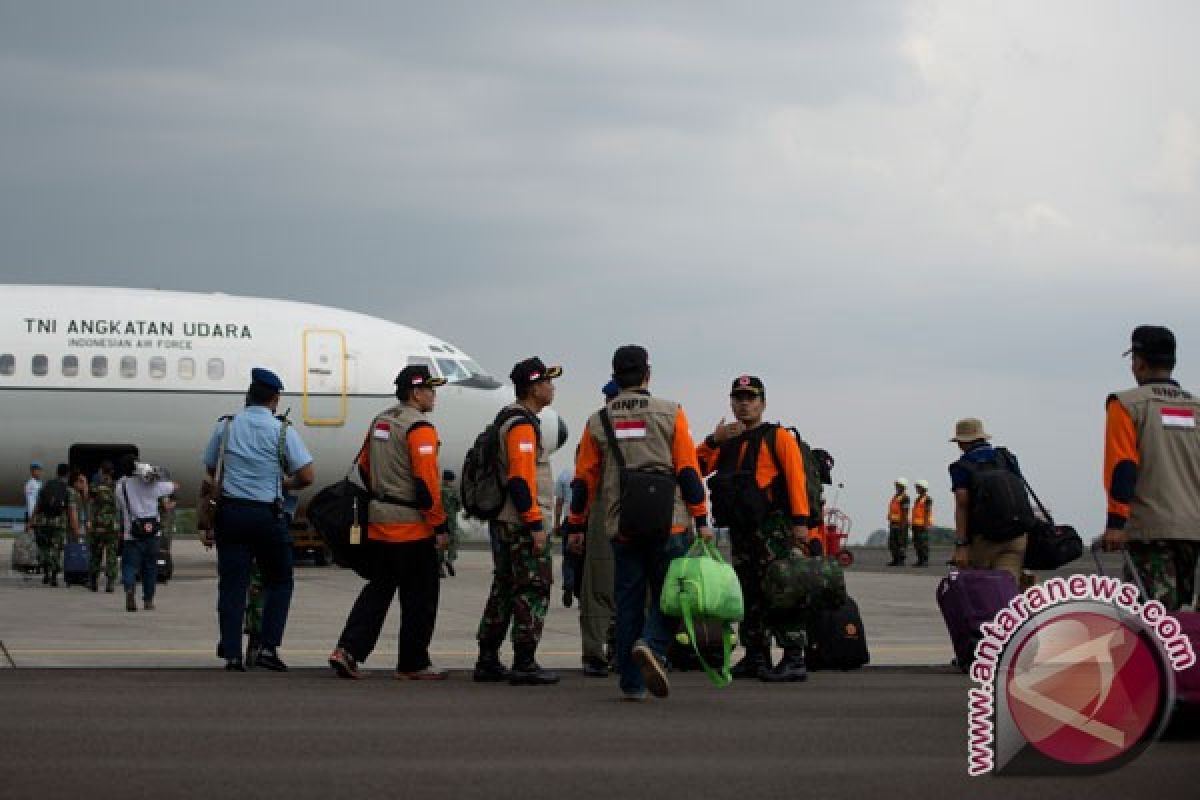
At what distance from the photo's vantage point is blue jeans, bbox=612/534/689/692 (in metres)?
10.8

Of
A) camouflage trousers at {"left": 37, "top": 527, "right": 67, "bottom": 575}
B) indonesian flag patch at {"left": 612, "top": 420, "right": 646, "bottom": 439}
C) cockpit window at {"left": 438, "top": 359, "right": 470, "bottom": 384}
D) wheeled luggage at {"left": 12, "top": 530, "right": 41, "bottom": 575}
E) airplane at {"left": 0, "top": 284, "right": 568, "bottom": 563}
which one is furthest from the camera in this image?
cockpit window at {"left": 438, "top": 359, "right": 470, "bottom": 384}

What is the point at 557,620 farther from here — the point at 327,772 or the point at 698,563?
the point at 327,772

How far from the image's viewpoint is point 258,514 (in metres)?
13.0

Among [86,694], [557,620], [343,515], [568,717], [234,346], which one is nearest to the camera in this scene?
[568,717]

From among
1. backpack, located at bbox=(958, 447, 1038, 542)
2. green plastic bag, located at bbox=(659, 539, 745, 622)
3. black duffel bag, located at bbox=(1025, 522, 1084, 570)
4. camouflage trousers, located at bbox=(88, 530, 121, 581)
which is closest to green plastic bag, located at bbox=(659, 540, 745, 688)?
green plastic bag, located at bbox=(659, 539, 745, 622)

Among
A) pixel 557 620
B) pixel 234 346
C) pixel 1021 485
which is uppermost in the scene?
pixel 234 346

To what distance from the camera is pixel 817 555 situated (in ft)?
38.9

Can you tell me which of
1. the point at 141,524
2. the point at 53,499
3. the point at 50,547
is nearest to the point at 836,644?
the point at 141,524

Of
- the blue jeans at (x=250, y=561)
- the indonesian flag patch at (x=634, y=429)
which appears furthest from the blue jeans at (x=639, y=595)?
the blue jeans at (x=250, y=561)

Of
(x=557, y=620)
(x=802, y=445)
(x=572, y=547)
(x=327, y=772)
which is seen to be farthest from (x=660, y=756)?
(x=557, y=620)

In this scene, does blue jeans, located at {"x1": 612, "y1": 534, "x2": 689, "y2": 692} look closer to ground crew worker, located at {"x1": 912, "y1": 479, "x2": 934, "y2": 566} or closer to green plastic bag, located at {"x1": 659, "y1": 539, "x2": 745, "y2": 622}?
green plastic bag, located at {"x1": 659, "y1": 539, "x2": 745, "y2": 622}

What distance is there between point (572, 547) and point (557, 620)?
7.49 m

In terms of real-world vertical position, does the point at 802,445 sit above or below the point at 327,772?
above

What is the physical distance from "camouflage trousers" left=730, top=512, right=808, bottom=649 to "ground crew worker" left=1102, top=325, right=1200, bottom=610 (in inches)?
87.2
